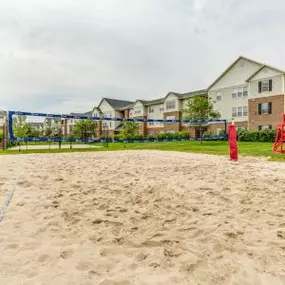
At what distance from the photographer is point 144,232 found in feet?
10.2

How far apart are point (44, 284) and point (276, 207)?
10.3 ft

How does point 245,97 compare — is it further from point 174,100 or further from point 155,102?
point 155,102

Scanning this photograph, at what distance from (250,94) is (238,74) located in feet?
9.56

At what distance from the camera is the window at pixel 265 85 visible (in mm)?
28453

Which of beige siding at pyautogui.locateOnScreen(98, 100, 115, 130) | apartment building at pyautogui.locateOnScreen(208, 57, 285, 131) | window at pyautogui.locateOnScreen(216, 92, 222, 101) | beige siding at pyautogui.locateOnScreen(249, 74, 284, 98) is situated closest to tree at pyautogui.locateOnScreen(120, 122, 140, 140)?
apartment building at pyautogui.locateOnScreen(208, 57, 285, 131)

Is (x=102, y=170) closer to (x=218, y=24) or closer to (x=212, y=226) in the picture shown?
(x=212, y=226)

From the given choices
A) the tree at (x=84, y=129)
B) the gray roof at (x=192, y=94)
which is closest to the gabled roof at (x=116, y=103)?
the tree at (x=84, y=129)

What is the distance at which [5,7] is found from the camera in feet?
31.4

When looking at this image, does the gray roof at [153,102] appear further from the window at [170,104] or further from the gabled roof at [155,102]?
the window at [170,104]

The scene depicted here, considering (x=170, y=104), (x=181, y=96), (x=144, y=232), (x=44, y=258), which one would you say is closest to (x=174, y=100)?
(x=170, y=104)

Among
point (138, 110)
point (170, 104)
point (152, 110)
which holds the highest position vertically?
point (170, 104)

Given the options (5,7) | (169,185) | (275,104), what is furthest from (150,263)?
(275,104)

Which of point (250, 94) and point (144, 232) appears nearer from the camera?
point (144, 232)

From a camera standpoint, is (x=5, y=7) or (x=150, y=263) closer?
(x=150, y=263)
